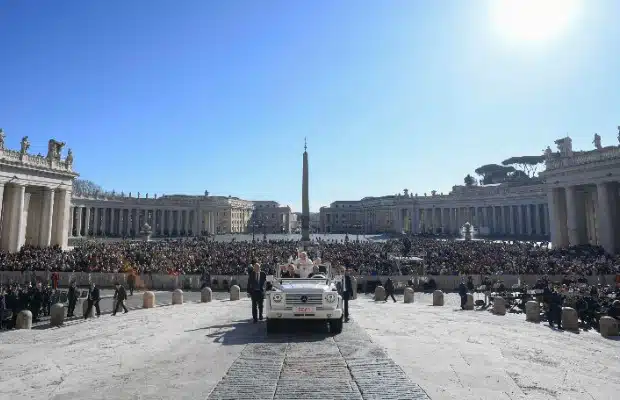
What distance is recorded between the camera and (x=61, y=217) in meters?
46.5

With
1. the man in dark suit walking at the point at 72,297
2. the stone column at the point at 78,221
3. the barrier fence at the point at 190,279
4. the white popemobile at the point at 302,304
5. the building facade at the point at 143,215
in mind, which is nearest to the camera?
the white popemobile at the point at 302,304

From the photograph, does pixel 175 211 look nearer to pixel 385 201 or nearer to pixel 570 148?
pixel 385 201

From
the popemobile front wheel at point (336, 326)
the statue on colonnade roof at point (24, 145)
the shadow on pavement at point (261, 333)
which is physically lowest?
the shadow on pavement at point (261, 333)

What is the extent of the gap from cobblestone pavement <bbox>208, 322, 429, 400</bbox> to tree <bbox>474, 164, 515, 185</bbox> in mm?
127817

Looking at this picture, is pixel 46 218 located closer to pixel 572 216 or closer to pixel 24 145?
pixel 24 145

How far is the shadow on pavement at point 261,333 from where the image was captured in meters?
10.8

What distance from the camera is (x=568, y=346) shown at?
11.8 meters

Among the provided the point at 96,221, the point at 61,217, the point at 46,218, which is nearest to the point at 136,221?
the point at 96,221

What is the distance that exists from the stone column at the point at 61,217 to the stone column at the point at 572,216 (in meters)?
58.0

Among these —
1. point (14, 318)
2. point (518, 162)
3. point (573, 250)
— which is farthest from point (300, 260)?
point (518, 162)

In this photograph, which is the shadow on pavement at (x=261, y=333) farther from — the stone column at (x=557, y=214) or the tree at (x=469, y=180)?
the tree at (x=469, y=180)

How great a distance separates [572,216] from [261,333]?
44.7 meters

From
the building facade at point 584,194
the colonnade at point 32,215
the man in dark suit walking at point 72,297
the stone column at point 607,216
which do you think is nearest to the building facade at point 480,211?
the building facade at point 584,194

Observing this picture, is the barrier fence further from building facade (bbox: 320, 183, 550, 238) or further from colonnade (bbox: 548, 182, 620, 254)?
building facade (bbox: 320, 183, 550, 238)
